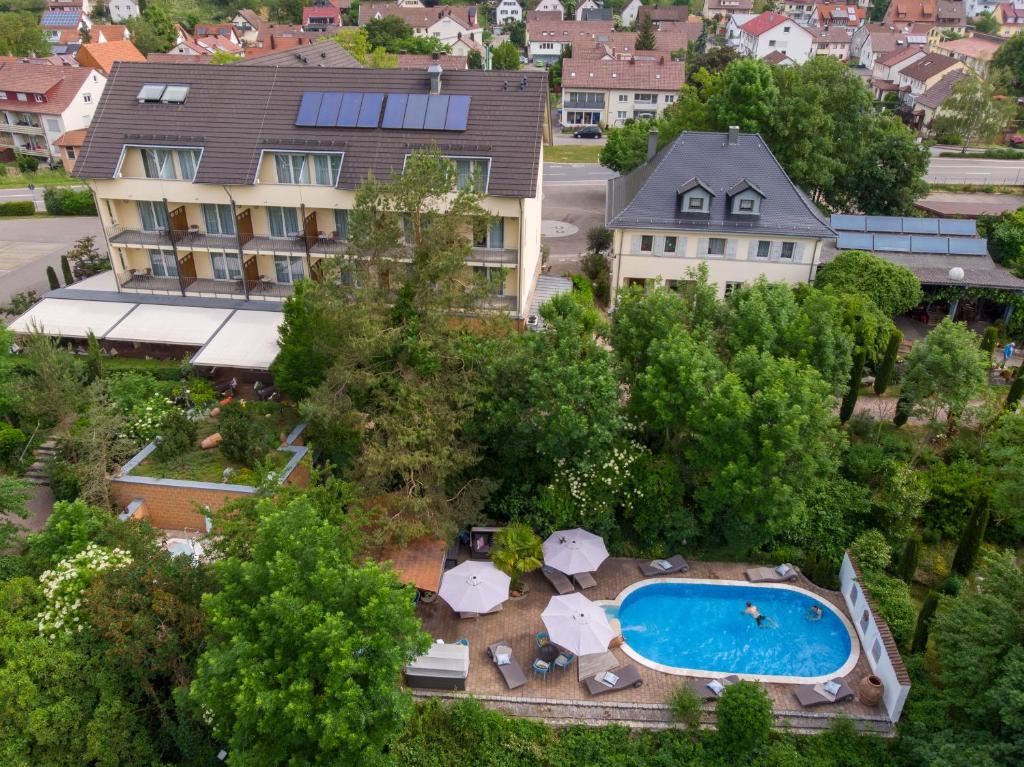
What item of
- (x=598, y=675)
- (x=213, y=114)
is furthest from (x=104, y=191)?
(x=598, y=675)

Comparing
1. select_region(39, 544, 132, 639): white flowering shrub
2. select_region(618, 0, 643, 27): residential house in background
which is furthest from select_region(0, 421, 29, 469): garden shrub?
select_region(618, 0, 643, 27): residential house in background

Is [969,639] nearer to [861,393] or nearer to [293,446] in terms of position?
[861,393]

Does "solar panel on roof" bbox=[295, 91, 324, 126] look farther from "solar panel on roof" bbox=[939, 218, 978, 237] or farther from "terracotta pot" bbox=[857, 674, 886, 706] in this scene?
"solar panel on roof" bbox=[939, 218, 978, 237]

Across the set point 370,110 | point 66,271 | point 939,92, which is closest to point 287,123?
point 370,110

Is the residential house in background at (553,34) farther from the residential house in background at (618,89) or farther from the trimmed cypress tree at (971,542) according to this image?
the trimmed cypress tree at (971,542)

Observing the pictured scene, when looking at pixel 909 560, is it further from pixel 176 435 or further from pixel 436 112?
pixel 436 112

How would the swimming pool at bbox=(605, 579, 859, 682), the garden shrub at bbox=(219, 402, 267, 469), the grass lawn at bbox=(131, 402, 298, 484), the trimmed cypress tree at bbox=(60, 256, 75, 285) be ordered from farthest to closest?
the trimmed cypress tree at bbox=(60, 256, 75, 285) < the garden shrub at bbox=(219, 402, 267, 469) < the grass lawn at bbox=(131, 402, 298, 484) < the swimming pool at bbox=(605, 579, 859, 682)

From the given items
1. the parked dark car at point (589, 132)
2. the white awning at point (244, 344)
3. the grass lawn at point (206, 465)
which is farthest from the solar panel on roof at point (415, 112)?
the parked dark car at point (589, 132)
